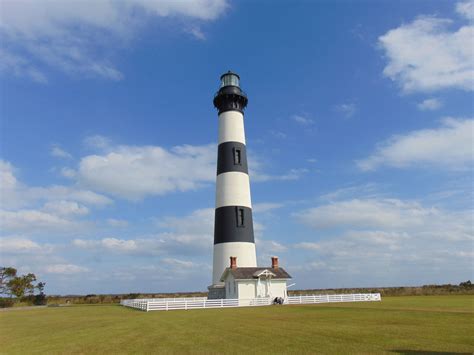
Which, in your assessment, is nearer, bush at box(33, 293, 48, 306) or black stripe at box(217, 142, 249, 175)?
black stripe at box(217, 142, 249, 175)

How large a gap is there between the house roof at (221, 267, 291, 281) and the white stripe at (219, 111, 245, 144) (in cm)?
1204

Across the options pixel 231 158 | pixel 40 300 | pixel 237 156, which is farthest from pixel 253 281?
pixel 40 300

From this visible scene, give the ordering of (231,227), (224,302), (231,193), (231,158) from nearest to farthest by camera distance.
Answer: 1. (224,302)
2. (231,227)
3. (231,193)
4. (231,158)

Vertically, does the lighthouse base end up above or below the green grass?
above

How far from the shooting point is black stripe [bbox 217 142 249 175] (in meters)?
35.5

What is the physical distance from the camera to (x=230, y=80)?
38938 mm

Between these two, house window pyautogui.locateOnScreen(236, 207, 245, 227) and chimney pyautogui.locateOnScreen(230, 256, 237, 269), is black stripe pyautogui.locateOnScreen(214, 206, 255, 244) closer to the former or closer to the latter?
house window pyautogui.locateOnScreen(236, 207, 245, 227)

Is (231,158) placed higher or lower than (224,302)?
higher

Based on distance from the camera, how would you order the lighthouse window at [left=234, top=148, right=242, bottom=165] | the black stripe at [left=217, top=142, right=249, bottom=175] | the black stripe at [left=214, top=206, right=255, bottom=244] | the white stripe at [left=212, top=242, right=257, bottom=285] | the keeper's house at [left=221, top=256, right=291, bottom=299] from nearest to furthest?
the keeper's house at [left=221, top=256, right=291, bottom=299]
the white stripe at [left=212, top=242, right=257, bottom=285]
the black stripe at [left=214, top=206, right=255, bottom=244]
the black stripe at [left=217, top=142, right=249, bottom=175]
the lighthouse window at [left=234, top=148, right=242, bottom=165]

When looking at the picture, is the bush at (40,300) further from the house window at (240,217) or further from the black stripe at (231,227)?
the house window at (240,217)

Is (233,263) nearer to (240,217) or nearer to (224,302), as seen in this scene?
(224,302)

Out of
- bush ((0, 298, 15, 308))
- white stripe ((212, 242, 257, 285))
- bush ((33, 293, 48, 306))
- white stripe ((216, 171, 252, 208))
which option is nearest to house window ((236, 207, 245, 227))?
white stripe ((216, 171, 252, 208))

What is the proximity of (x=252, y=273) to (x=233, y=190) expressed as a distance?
7511mm

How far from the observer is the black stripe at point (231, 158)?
116 feet
